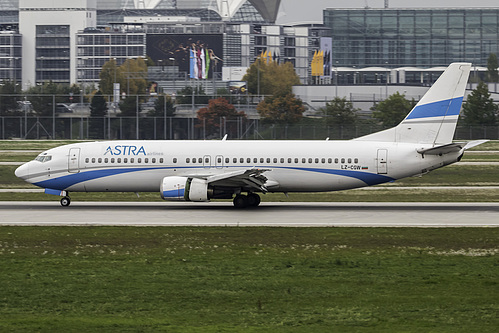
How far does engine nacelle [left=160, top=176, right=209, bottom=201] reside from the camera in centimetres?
4147

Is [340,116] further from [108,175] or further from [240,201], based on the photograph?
[108,175]

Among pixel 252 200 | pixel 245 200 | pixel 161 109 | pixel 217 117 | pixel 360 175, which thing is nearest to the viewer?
pixel 360 175

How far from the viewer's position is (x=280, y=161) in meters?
43.5

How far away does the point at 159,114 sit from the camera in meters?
116

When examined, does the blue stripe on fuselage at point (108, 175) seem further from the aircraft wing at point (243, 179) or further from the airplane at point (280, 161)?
the aircraft wing at point (243, 179)

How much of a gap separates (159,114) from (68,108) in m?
14.6

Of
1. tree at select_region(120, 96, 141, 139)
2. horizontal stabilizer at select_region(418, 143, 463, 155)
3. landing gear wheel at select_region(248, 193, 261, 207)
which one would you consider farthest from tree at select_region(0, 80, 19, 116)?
horizontal stabilizer at select_region(418, 143, 463, 155)

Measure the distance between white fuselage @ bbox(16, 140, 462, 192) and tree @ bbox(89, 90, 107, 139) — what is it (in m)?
64.0

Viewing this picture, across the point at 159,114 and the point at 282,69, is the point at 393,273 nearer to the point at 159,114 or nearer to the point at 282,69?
the point at 159,114

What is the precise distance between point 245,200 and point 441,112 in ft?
35.7

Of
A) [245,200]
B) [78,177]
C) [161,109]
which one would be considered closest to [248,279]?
[245,200]

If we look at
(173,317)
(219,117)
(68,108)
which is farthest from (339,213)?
(68,108)

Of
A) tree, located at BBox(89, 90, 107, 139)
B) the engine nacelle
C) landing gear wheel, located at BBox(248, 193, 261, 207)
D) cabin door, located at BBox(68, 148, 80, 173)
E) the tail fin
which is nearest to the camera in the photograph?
the engine nacelle

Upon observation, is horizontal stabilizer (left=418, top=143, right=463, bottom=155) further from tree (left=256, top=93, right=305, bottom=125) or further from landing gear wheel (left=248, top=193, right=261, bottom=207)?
tree (left=256, top=93, right=305, bottom=125)
